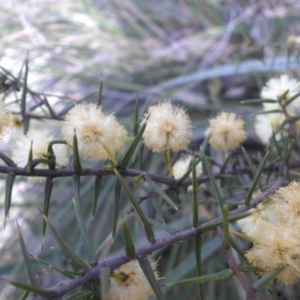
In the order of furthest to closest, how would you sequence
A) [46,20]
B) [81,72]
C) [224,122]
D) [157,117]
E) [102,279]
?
[46,20]
[81,72]
[224,122]
[157,117]
[102,279]

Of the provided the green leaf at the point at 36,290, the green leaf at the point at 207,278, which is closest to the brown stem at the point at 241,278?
the green leaf at the point at 207,278

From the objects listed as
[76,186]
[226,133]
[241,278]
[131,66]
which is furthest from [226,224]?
[131,66]

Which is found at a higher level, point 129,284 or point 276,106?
point 276,106

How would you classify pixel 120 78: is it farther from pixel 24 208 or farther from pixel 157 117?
pixel 157 117

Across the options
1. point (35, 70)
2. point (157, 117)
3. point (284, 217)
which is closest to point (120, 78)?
point (35, 70)

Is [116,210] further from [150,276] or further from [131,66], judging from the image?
[131,66]

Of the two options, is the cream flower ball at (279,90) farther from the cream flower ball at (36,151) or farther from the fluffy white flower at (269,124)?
the cream flower ball at (36,151)

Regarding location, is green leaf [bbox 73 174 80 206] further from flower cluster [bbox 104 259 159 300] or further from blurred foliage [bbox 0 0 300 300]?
blurred foliage [bbox 0 0 300 300]
